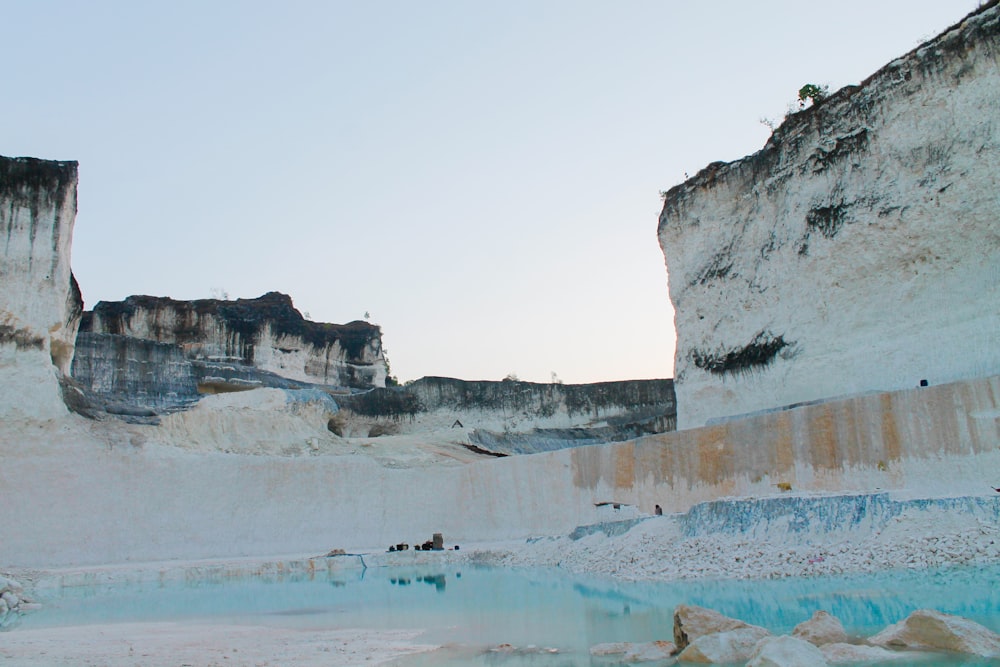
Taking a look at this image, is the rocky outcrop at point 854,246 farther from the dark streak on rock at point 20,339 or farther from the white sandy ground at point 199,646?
the dark streak on rock at point 20,339

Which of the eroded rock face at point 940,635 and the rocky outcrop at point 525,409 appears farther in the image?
the rocky outcrop at point 525,409

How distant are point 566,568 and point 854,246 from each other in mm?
8049

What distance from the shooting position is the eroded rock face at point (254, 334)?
31031 millimetres

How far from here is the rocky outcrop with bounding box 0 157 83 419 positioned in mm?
18297

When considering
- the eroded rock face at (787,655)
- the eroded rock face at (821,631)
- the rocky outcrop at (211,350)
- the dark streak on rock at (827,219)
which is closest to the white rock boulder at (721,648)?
the eroded rock face at (821,631)

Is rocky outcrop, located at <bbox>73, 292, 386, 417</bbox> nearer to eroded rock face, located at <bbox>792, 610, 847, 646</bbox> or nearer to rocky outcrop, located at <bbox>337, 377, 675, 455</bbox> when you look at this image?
rocky outcrop, located at <bbox>337, 377, 675, 455</bbox>

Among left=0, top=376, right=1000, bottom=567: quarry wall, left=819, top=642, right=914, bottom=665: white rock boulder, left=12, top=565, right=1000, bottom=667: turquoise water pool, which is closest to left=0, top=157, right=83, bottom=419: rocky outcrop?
left=0, top=376, right=1000, bottom=567: quarry wall

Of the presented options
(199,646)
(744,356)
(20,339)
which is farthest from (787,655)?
(20,339)

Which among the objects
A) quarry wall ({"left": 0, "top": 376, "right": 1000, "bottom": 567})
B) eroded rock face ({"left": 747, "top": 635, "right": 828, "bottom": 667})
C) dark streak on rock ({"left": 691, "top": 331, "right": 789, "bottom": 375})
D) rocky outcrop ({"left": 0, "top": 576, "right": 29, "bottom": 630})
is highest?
dark streak on rock ({"left": 691, "top": 331, "right": 789, "bottom": 375})

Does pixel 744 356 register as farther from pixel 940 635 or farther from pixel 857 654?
pixel 857 654

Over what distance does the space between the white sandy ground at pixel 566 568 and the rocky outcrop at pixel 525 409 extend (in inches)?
452

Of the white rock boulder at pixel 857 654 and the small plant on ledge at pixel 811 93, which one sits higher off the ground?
the small plant on ledge at pixel 811 93

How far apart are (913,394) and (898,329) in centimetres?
385

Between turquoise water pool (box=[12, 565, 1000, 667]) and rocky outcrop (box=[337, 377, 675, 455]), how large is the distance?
13517 millimetres
